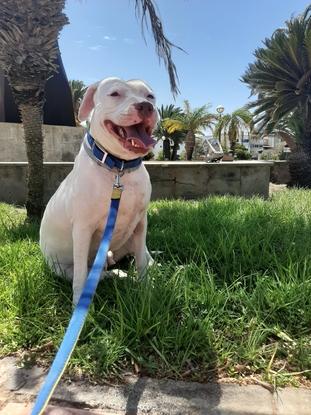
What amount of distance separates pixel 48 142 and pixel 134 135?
1194 centimetres

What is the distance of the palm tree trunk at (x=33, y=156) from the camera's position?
5613 mm

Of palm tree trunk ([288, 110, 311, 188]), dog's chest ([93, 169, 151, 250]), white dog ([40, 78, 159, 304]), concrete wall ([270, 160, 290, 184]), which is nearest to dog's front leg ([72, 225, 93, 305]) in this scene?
white dog ([40, 78, 159, 304])

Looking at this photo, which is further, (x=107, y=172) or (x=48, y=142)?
(x=48, y=142)

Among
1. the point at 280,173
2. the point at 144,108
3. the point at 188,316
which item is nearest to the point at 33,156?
the point at 144,108

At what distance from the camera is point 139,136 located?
2201 mm

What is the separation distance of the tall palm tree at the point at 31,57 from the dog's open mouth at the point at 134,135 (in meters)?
3.69

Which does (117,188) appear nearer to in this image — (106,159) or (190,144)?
(106,159)

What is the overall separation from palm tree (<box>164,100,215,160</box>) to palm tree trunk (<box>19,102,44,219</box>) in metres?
25.1

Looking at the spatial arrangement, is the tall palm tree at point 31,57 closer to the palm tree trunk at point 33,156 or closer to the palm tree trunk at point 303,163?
the palm tree trunk at point 33,156

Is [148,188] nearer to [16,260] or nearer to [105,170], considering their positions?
[105,170]

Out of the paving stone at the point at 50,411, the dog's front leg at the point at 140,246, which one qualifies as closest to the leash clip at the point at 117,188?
the dog's front leg at the point at 140,246

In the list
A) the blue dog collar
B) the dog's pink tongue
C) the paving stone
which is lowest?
the paving stone

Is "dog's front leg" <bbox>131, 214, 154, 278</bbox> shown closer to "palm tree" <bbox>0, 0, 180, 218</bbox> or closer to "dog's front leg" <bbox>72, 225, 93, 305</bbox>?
"dog's front leg" <bbox>72, 225, 93, 305</bbox>

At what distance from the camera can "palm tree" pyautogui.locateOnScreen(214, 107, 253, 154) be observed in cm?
3291
